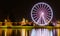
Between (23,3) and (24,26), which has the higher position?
(23,3)

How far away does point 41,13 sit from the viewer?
11.7 ft

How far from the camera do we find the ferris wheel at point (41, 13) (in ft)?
11.7

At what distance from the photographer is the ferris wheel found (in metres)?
3.57

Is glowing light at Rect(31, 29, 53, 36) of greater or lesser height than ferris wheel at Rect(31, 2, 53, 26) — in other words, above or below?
below

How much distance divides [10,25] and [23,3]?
1.43 feet

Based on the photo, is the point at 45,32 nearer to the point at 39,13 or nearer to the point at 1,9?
the point at 39,13

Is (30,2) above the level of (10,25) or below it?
above

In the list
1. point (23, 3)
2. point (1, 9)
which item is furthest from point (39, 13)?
point (1, 9)

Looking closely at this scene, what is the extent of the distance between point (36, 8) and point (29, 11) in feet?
0.46

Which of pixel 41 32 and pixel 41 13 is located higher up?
pixel 41 13

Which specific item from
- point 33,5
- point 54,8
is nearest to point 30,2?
point 33,5

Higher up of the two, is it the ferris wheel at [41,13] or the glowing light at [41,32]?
the ferris wheel at [41,13]

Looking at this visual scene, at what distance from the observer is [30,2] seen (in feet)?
11.8

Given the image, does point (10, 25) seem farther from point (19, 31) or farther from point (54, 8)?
point (54, 8)
